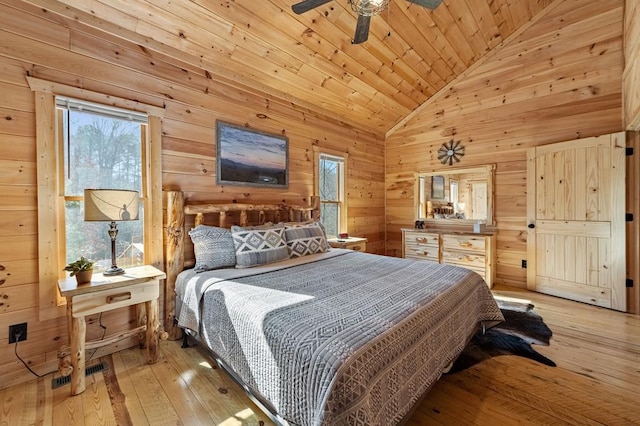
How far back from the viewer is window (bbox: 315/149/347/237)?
14.3 ft

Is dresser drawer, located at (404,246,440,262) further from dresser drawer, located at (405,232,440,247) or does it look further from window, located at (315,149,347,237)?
window, located at (315,149,347,237)

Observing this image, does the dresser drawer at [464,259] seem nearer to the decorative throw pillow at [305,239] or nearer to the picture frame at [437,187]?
the picture frame at [437,187]

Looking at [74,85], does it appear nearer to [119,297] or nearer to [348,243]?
[119,297]

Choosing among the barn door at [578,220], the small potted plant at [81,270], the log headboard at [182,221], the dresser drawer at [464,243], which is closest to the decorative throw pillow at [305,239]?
the log headboard at [182,221]

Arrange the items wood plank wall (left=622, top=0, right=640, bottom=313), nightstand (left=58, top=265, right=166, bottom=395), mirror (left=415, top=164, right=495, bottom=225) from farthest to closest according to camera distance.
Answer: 1. mirror (left=415, top=164, right=495, bottom=225)
2. wood plank wall (left=622, top=0, right=640, bottom=313)
3. nightstand (left=58, top=265, right=166, bottom=395)

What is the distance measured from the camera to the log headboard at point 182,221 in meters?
2.46

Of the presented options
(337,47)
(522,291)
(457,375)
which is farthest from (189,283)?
(522,291)

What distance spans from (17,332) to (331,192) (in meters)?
3.66

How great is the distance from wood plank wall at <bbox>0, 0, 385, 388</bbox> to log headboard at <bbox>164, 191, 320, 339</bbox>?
0.53ft

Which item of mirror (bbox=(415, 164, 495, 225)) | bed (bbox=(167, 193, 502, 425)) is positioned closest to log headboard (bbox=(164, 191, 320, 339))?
bed (bbox=(167, 193, 502, 425))

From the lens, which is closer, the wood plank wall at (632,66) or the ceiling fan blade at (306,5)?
the ceiling fan blade at (306,5)

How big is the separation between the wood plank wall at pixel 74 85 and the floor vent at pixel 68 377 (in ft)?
0.57

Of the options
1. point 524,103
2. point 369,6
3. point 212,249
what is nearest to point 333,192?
point 212,249

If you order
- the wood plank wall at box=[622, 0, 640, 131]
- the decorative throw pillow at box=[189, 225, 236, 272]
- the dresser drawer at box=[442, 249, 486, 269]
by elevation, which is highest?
the wood plank wall at box=[622, 0, 640, 131]
